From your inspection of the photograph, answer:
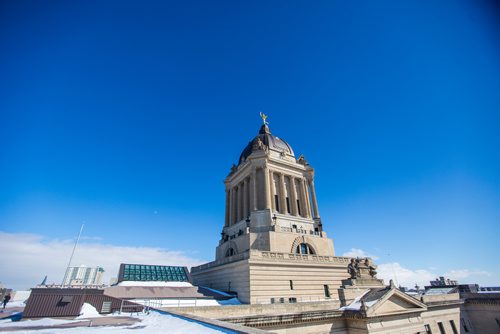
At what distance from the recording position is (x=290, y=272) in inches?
1278

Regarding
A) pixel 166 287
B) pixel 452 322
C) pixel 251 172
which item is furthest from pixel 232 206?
pixel 452 322

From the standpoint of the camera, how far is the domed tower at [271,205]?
128 feet

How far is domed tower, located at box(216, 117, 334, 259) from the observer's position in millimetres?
39125

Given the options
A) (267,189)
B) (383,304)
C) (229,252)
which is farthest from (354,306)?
(229,252)

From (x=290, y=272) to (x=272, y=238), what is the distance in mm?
5978

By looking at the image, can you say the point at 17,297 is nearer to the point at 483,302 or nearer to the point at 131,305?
the point at 131,305

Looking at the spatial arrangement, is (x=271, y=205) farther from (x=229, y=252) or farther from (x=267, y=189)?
(x=229, y=252)

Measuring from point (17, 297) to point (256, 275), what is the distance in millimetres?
34474

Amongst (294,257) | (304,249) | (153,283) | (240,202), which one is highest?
(240,202)

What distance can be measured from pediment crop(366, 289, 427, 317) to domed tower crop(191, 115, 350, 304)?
980 centimetres

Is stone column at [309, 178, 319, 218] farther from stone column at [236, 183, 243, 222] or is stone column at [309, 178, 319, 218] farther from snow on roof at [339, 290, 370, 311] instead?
snow on roof at [339, 290, 370, 311]

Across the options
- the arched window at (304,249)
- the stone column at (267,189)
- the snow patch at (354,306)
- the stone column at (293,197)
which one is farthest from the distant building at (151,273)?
the snow patch at (354,306)

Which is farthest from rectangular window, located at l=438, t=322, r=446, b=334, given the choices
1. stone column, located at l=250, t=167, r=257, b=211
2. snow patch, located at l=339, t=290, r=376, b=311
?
stone column, located at l=250, t=167, r=257, b=211

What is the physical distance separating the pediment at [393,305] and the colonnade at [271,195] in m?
21.5
